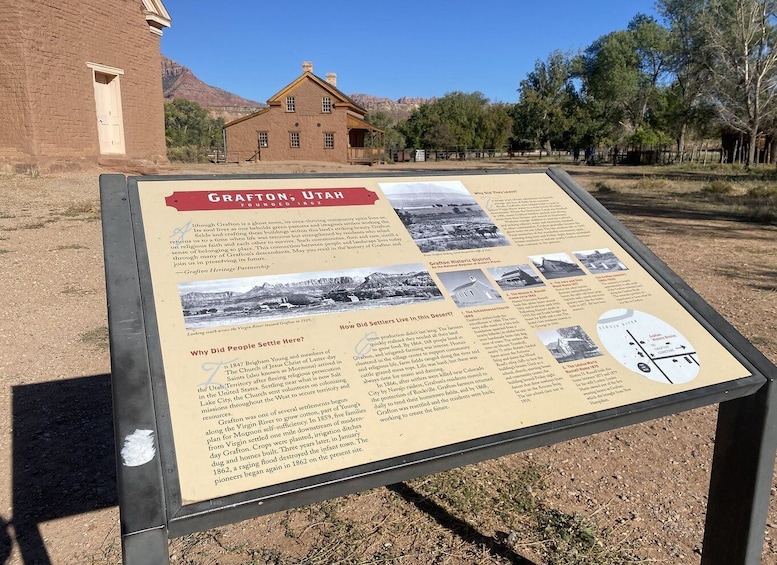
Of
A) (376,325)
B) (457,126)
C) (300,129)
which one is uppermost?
(457,126)

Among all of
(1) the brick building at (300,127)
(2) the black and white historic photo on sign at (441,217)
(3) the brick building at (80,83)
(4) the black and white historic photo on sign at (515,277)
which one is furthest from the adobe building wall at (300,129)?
(4) the black and white historic photo on sign at (515,277)

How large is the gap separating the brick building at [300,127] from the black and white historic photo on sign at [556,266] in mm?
38163

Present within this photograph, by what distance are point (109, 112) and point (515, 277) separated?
1944 centimetres

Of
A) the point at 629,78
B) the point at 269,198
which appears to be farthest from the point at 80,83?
the point at 629,78

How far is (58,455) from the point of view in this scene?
351 cm

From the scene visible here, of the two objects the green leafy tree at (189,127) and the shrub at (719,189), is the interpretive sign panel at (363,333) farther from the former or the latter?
the green leafy tree at (189,127)

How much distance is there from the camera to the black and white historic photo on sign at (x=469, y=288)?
2104mm

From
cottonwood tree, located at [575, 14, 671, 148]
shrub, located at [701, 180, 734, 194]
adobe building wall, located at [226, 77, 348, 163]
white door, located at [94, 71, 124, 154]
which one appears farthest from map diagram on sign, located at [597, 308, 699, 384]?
cottonwood tree, located at [575, 14, 671, 148]

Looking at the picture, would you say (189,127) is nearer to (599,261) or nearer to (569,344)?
(599,261)

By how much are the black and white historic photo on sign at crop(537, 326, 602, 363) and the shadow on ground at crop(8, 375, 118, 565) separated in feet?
7.98

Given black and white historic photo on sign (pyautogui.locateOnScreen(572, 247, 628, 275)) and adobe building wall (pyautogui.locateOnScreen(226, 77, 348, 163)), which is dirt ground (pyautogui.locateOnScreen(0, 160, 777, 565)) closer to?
black and white historic photo on sign (pyautogui.locateOnScreen(572, 247, 628, 275))

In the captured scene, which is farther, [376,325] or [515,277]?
[515,277]

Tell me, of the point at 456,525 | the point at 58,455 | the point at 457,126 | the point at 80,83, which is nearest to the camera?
the point at 456,525

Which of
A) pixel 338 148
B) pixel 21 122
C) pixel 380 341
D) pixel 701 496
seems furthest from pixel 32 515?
pixel 338 148
